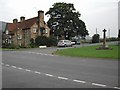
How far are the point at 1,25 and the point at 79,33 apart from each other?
29330 mm

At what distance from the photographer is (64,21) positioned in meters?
77.3

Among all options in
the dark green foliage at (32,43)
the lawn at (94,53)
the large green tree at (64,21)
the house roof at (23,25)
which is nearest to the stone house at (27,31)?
the house roof at (23,25)

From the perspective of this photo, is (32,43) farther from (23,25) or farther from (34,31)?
(23,25)

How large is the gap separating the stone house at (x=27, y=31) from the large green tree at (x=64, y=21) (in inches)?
205

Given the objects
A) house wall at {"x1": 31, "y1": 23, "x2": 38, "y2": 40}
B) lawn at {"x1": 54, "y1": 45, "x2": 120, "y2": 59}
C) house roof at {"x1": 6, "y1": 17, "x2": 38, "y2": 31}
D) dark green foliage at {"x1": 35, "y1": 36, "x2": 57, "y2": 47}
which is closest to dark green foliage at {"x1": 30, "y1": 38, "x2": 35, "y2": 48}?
dark green foliage at {"x1": 35, "y1": 36, "x2": 57, "y2": 47}

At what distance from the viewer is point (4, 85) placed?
10.2 metres

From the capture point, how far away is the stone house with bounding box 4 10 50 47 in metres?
70.4

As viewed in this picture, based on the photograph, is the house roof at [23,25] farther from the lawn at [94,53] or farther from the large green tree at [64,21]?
the lawn at [94,53]

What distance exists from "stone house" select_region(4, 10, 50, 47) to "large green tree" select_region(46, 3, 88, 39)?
5216 millimetres


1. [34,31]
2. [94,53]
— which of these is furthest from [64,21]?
[94,53]

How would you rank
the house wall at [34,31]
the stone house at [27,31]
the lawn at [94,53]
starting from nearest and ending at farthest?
1. the lawn at [94,53]
2. the house wall at [34,31]
3. the stone house at [27,31]

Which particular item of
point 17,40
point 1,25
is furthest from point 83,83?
point 1,25

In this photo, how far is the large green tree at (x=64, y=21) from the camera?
77.1 meters

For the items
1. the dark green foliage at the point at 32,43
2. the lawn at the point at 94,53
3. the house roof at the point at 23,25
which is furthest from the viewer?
the house roof at the point at 23,25
